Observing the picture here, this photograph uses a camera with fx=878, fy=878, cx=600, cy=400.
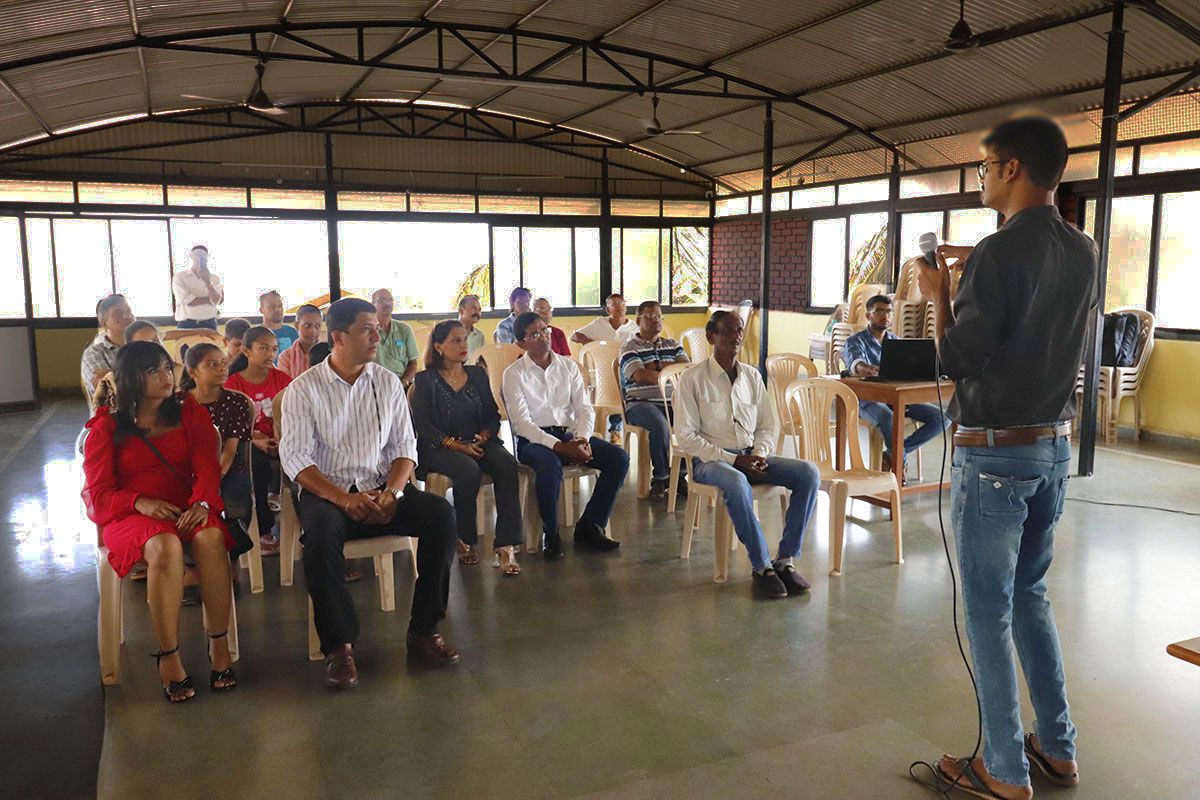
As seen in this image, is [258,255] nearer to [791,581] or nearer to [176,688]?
[176,688]

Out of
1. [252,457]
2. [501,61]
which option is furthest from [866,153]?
[252,457]

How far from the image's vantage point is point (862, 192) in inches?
436

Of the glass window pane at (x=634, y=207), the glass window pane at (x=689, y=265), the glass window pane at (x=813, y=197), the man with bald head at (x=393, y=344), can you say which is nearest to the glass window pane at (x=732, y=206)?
the glass window pane at (x=689, y=265)

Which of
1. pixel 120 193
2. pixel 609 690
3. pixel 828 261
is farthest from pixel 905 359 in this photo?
pixel 120 193

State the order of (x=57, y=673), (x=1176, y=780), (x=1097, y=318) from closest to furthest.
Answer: (x=1176, y=780)
(x=57, y=673)
(x=1097, y=318)

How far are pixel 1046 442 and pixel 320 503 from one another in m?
2.33

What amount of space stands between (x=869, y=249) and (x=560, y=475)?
788cm

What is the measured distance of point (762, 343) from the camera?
1064cm

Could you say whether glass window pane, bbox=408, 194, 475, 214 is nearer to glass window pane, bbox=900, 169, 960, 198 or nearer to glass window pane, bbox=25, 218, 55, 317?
glass window pane, bbox=25, 218, 55, 317

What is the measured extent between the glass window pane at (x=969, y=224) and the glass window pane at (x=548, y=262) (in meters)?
5.77

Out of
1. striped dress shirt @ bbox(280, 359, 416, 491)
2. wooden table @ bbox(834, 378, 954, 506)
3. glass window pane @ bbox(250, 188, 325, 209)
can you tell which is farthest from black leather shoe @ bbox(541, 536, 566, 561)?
glass window pane @ bbox(250, 188, 325, 209)

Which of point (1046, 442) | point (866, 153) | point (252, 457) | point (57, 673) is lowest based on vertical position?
point (57, 673)

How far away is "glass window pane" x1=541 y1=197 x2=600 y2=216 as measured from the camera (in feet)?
43.6

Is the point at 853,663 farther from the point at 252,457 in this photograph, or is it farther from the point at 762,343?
the point at 762,343
